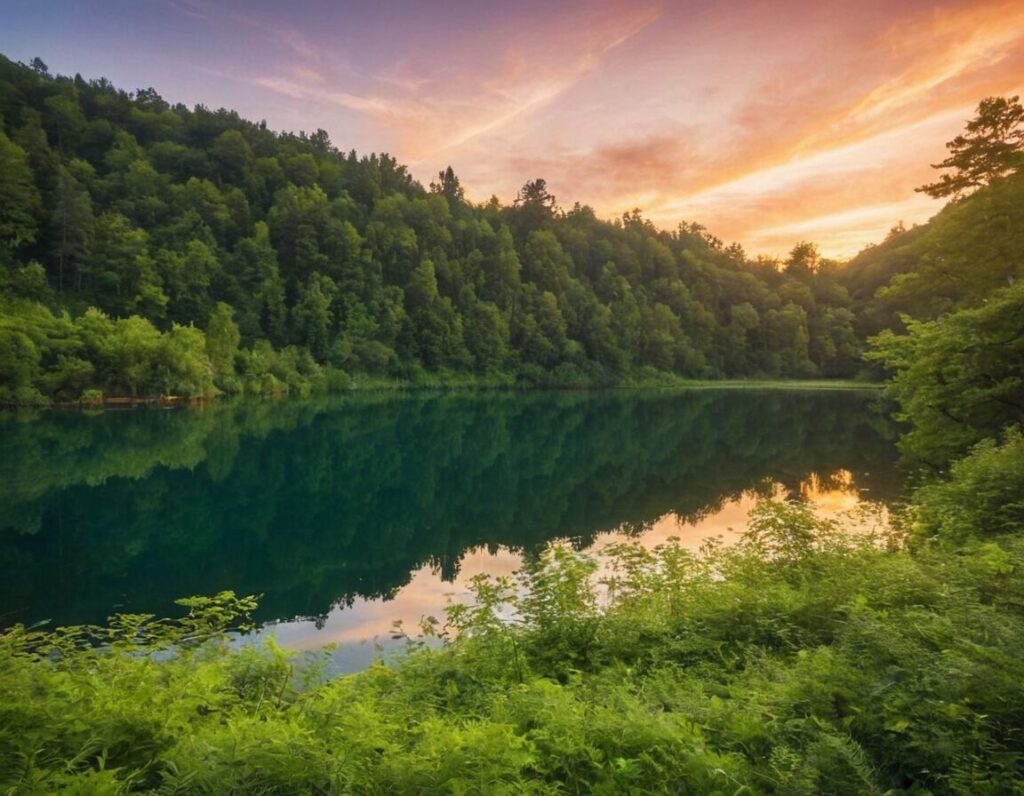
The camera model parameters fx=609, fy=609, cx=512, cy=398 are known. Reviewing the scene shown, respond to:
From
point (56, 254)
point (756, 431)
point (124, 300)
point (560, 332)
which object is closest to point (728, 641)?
point (756, 431)

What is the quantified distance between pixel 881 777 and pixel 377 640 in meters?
7.96

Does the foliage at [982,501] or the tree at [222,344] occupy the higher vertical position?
the tree at [222,344]

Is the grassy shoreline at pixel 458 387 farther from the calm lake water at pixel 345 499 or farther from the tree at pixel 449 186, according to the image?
the tree at pixel 449 186

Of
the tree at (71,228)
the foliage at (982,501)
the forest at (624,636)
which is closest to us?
the forest at (624,636)

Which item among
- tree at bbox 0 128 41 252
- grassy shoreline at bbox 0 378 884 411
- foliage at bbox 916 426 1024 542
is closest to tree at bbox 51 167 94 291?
tree at bbox 0 128 41 252

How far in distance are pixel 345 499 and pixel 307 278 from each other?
76492mm

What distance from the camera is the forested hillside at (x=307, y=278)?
61.0 meters

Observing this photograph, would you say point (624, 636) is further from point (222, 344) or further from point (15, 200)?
point (15, 200)

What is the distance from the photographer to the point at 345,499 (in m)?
21.5

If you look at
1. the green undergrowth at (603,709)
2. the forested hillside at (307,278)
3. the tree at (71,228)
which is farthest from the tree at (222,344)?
the green undergrowth at (603,709)

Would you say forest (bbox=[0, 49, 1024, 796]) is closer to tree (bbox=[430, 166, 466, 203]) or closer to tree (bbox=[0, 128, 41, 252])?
tree (bbox=[0, 128, 41, 252])

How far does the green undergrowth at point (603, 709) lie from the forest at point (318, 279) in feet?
135

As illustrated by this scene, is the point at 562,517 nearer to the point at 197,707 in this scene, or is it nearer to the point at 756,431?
the point at 197,707

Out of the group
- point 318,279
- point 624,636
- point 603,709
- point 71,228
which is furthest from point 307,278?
point 603,709
